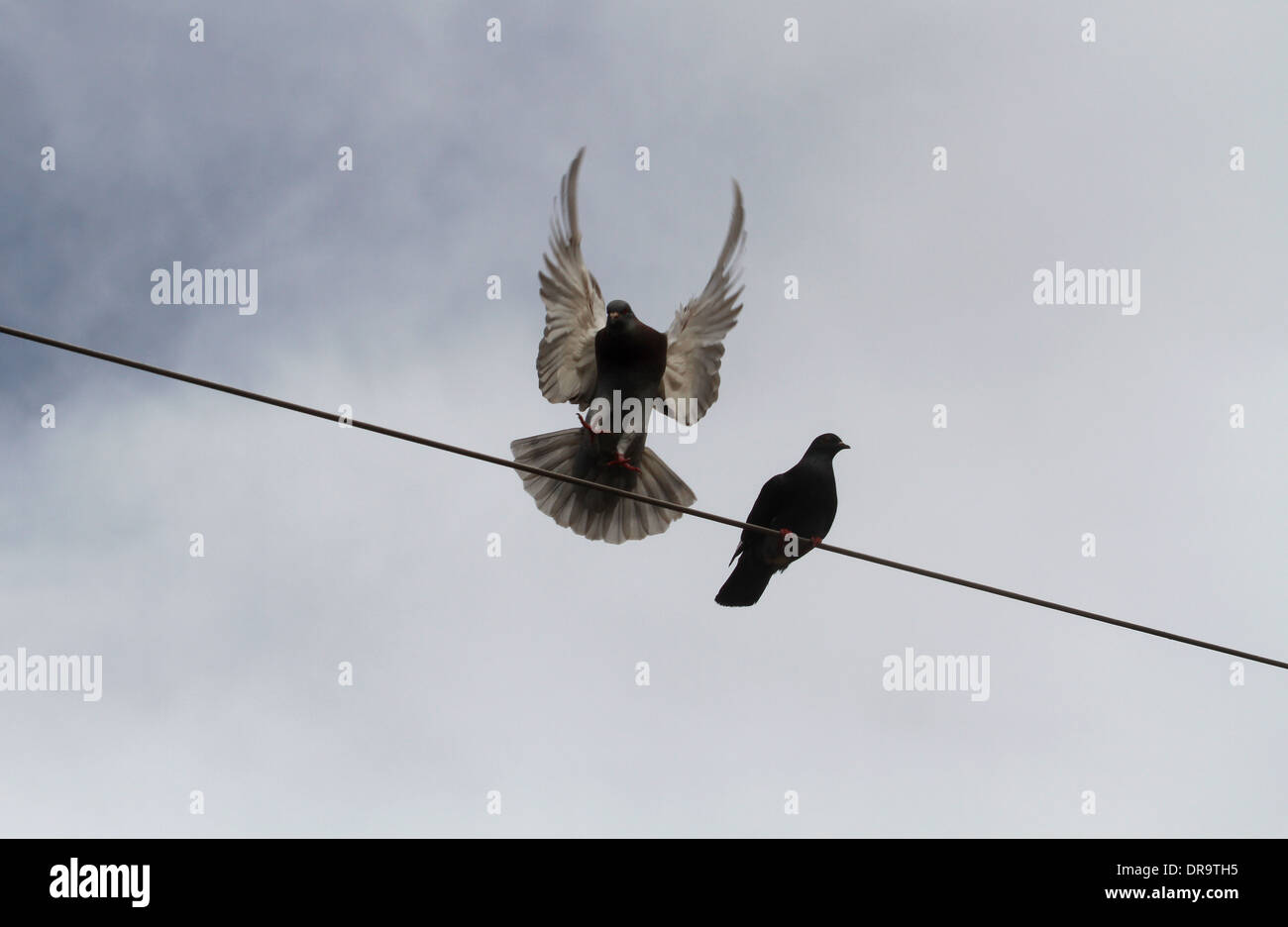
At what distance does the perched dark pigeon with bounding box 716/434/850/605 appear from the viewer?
22.1 ft

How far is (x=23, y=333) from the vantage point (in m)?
3.97

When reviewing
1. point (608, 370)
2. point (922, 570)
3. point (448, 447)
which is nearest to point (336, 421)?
point (448, 447)

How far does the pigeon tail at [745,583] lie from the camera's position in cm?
677

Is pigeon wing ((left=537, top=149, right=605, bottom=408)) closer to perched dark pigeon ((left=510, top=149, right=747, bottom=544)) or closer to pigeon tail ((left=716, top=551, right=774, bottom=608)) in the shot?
perched dark pigeon ((left=510, top=149, right=747, bottom=544))

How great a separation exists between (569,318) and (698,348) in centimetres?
78

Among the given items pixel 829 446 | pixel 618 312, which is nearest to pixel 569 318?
pixel 618 312

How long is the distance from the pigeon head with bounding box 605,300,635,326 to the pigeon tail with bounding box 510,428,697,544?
709mm

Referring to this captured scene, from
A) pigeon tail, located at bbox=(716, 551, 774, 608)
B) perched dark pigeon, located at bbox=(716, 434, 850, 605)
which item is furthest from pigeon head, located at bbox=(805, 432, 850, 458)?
pigeon tail, located at bbox=(716, 551, 774, 608)

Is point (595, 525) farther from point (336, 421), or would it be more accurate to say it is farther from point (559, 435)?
point (336, 421)

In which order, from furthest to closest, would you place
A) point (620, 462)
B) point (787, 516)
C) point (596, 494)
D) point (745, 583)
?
point (596, 494), point (620, 462), point (787, 516), point (745, 583)

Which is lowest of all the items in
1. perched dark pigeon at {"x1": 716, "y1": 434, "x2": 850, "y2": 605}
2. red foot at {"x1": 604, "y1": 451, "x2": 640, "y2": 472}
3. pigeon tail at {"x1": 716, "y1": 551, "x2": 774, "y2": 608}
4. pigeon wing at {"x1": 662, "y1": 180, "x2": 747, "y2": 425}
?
pigeon tail at {"x1": 716, "y1": 551, "x2": 774, "y2": 608}

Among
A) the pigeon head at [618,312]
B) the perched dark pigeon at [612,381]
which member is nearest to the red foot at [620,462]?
the perched dark pigeon at [612,381]

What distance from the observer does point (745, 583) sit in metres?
6.82

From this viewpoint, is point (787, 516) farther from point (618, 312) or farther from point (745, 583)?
point (618, 312)
